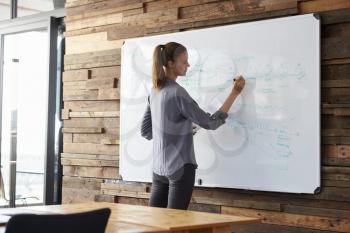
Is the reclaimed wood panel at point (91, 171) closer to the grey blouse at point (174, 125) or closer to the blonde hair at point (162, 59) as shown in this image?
the grey blouse at point (174, 125)

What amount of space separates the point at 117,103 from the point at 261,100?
1.37m

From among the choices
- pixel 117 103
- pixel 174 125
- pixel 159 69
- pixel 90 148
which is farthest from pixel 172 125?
pixel 90 148

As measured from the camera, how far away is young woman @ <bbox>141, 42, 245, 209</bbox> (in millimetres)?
3330

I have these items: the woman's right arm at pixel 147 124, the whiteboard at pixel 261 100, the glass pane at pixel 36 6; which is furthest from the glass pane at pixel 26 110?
the woman's right arm at pixel 147 124

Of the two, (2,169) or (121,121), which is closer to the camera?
(121,121)

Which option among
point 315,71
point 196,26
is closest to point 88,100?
point 196,26

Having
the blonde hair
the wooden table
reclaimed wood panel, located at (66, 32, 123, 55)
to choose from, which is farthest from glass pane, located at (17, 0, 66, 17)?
the wooden table

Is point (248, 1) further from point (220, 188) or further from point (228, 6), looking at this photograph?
point (220, 188)

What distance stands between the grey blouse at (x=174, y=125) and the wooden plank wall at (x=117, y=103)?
2.12 feet

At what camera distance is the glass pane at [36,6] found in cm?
547

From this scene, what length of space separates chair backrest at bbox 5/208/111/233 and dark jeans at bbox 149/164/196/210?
1469 mm

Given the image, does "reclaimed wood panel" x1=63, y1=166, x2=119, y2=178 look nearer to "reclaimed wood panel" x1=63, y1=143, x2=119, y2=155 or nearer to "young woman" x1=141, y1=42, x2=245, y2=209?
"reclaimed wood panel" x1=63, y1=143, x2=119, y2=155

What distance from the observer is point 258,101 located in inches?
146

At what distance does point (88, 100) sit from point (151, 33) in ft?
2.81
